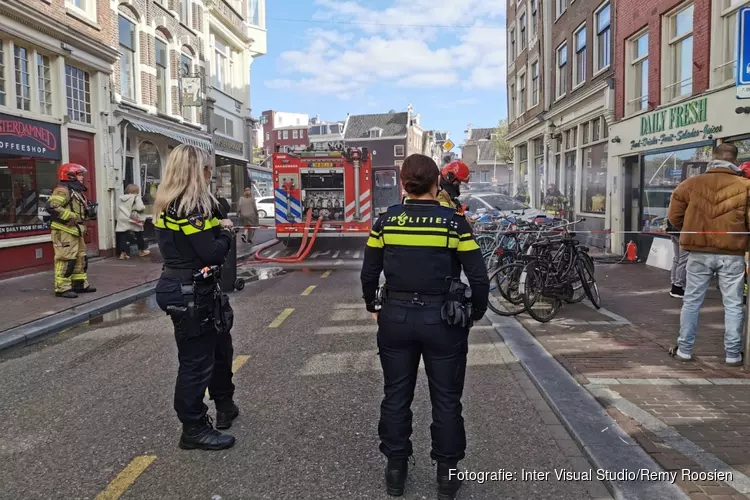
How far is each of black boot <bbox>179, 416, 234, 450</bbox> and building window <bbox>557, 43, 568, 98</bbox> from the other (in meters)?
19.4

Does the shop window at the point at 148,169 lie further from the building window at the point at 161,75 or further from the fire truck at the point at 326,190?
the fire truck at the point at 326,190

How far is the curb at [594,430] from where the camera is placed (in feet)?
10.1

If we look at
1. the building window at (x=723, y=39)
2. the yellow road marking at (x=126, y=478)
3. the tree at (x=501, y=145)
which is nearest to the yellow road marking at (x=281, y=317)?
the yellow road marking at (x=126, y=478)

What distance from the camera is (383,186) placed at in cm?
2062

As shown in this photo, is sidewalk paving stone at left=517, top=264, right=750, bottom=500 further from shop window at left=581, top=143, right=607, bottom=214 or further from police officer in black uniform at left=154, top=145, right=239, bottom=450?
shop window at left=581, top=143, right=607, bottom=214

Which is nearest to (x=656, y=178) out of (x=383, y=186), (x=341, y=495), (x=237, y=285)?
(x=383, y=186)

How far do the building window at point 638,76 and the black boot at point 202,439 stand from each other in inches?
514

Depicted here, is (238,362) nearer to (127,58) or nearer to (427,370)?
(427,370)

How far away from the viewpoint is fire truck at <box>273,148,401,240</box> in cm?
1593

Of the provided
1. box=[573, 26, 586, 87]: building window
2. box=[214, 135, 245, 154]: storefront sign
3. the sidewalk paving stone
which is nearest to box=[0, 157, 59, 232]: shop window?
the sidewalk paving stone

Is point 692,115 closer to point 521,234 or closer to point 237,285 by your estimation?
point 521,234

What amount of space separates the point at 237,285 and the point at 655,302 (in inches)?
238

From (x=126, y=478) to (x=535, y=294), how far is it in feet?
16.7

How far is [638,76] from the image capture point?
1435cm
